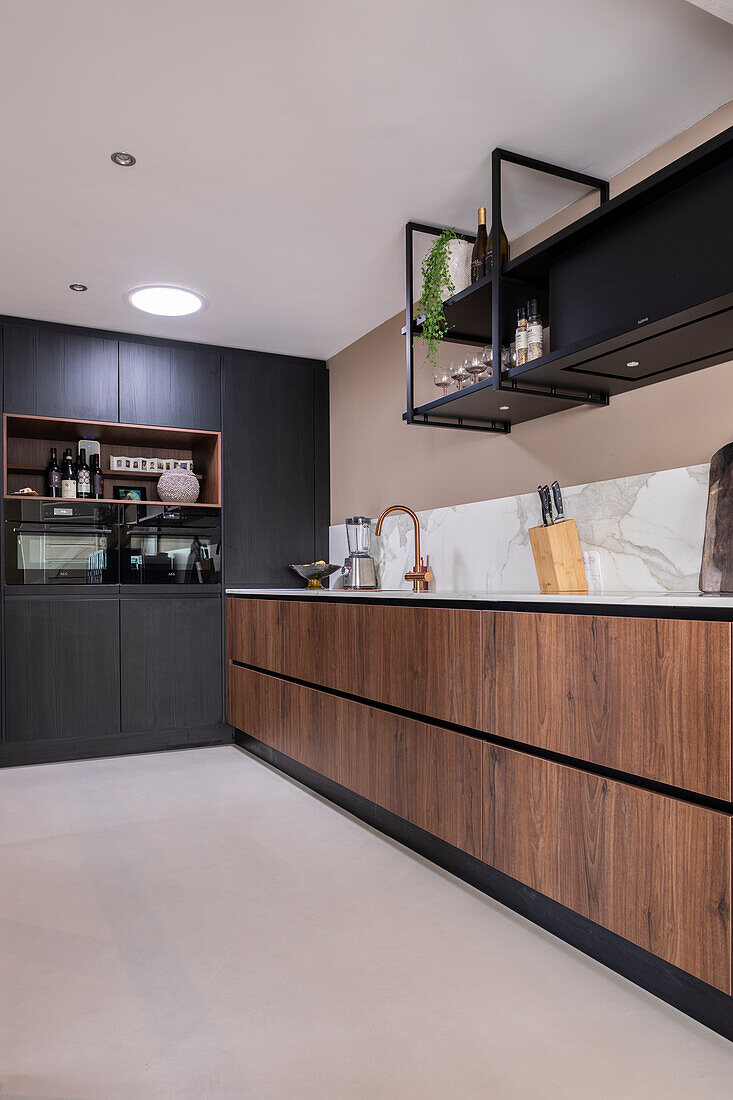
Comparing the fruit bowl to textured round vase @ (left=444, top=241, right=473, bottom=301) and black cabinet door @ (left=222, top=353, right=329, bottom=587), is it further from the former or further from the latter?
textured round vase @ (left=444, top=241, right=473, bottom=301)

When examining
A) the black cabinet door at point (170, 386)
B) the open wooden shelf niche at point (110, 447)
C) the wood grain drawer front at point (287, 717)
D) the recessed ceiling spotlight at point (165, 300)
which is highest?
the recessed ceiling spotlight at point (165, 300)

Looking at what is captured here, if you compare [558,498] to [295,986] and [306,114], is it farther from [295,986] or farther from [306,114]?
[295,986]

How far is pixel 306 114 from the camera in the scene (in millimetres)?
2338

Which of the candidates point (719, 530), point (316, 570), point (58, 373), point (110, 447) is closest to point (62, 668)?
point (110, 447)

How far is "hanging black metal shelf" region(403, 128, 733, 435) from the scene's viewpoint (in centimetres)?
205

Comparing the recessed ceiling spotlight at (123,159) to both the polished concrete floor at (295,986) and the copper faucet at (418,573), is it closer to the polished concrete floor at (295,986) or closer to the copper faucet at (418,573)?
the copper faucet at (418,573)

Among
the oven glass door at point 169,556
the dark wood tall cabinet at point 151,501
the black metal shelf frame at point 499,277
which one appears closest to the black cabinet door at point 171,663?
the dark wood tall cabinet at point 151,501

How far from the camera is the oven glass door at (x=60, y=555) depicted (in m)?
3.99

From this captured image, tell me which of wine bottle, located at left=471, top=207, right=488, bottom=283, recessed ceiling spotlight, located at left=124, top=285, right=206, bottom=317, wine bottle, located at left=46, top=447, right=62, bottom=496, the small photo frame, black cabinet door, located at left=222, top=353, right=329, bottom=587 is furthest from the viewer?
black cabinet door, located at left=222, top=353, right=329, bottom=587

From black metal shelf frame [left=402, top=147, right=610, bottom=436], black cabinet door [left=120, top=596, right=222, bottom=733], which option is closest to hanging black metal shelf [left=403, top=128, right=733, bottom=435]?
black metal shelf frame [left=402, top=147, right=610, bottom=436]

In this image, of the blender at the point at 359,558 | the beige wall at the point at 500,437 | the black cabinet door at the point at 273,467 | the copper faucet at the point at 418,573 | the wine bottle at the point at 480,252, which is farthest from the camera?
the black cabinet door at the point at 273,467

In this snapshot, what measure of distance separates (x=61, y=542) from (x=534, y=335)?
9.03 ft

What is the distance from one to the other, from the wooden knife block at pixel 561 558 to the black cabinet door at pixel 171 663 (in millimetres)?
2390

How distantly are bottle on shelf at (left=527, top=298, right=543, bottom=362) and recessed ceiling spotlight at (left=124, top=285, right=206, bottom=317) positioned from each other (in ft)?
6.07
